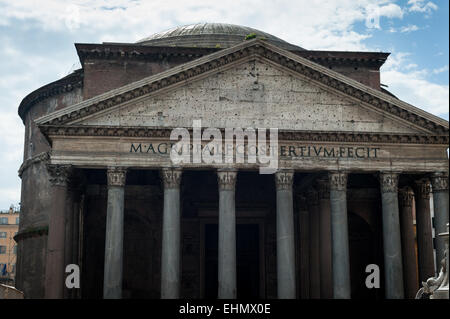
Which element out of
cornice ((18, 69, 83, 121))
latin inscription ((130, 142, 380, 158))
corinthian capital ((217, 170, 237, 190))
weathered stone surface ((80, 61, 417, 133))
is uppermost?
cornice ((18, 69, 83, 121))

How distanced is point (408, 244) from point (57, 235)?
608 inches

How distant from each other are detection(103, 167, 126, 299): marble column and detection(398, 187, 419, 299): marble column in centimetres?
1282

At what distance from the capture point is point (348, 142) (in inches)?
993

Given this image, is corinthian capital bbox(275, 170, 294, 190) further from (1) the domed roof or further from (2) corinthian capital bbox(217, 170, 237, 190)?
(1) the domed roof

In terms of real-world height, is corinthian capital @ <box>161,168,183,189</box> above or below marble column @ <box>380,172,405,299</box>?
above

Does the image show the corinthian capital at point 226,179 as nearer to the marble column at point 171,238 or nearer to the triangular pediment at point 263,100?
the marble column at point 171,238

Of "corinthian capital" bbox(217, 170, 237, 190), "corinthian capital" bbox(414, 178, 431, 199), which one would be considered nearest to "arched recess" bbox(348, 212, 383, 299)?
"corinthian capital" bbox(414, 178, 431, 199)

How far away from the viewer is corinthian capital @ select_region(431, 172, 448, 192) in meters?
25.2

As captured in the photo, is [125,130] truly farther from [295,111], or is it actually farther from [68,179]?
[295,111]

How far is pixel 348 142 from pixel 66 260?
1184 centimetres

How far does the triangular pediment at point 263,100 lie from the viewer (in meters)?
24.8
